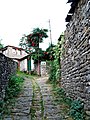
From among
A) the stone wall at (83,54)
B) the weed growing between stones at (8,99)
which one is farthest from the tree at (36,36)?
the stone wall at (83,54)

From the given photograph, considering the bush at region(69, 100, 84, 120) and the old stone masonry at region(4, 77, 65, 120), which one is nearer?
the bush at region(69, 100, 84, 120)

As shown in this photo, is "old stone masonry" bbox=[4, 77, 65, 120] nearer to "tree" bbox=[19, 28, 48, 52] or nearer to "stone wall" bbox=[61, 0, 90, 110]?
"stone wall" bbox=[61, 0, 90, 110]

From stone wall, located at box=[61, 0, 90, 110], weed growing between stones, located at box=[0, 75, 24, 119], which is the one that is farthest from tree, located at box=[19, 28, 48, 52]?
stone wall, located at box=[61, 0, 90, 110]

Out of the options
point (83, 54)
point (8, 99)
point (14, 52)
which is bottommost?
point (8, 99)

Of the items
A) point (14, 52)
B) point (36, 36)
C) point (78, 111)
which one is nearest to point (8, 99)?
point (78, 111)

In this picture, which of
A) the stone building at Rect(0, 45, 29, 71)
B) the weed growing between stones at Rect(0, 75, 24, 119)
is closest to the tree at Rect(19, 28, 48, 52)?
the stone building at Rect(0, 45, 29, 71)

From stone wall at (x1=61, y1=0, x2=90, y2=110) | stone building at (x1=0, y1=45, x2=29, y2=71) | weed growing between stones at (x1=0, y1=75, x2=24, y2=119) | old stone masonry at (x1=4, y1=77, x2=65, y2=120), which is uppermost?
stone building at (x1=0, y1=45, x2=29, y2=71)

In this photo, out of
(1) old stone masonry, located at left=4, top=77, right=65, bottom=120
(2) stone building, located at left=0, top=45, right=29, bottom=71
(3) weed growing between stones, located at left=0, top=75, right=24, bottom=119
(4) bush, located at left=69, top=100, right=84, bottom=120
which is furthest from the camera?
(2) stone building, located at left=0, top=45, right=29, bottom=71

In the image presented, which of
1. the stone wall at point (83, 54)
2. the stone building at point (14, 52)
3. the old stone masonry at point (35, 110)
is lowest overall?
the old stone masonry at point (35, 110)

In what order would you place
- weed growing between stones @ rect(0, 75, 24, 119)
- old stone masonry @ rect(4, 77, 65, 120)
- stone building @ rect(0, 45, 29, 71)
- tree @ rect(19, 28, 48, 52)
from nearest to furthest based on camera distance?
old stone masonry @ rect(4, 77, 65, 120) < weed growing between stones @ rect(0, 75, 24, 119) < tree @ rect(19, 28, 48, 52) < stone building @ rect(0, 45, 29, 71)

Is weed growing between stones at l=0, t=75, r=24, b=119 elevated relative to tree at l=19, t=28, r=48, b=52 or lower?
lower

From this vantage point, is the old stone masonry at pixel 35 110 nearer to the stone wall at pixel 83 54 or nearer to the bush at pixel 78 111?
the bush at pixel 78 111

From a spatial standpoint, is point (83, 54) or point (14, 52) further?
point (14, 52)

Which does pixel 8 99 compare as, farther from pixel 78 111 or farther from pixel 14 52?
pixel 14 52
